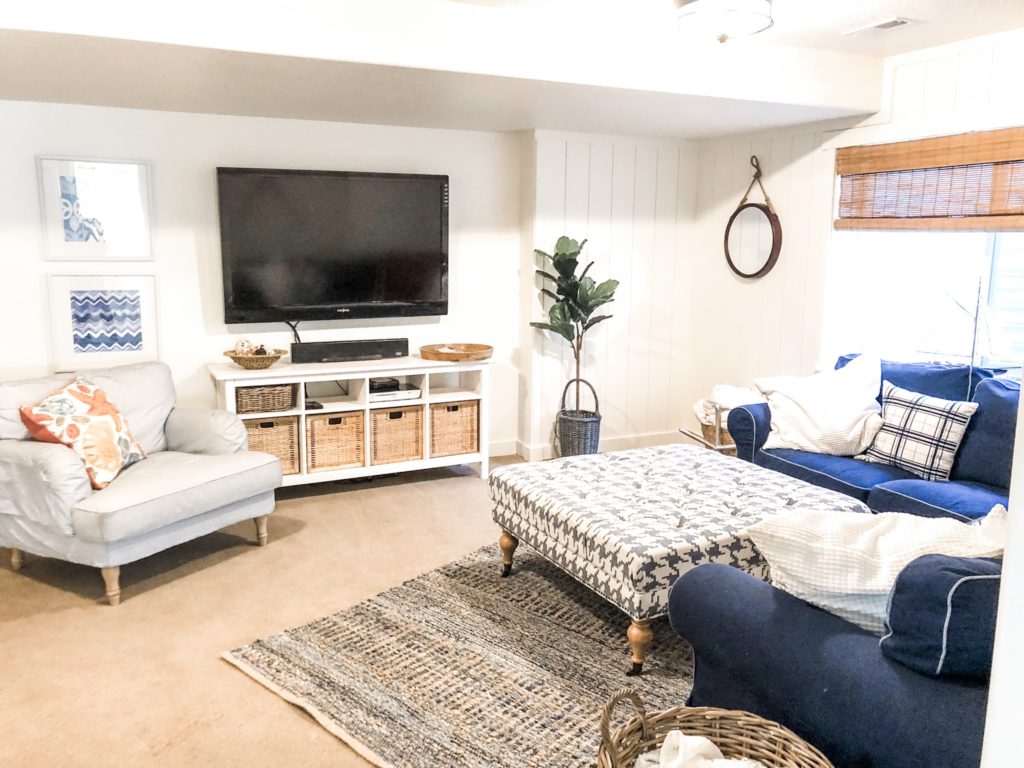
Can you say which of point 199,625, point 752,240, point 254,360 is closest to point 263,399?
point 254,360

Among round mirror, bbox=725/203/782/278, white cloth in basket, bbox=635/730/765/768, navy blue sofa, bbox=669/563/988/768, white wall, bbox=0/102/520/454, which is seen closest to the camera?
navy blue sofa, bbox=669/563/988/768

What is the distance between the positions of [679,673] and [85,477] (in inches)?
89.9

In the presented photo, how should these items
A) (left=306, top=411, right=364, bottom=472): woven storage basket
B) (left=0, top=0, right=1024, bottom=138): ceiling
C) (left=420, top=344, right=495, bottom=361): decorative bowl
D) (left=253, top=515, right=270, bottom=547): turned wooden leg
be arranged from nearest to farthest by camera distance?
1. (left=0, top=0, right=1024, bottom=138): ceiling
2. (left=253, top=515, right=270, bottom=547): turned wooden leg
3. (left=306, top=411, right=364, bottom=472): woven storage basket
4. (left=420, top=344, right=495, bottom=361): decorative bowl

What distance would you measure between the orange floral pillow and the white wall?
33.9 inches

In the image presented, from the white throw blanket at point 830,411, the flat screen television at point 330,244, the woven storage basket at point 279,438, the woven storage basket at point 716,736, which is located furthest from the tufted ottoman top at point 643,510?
the flat screen television at point 330,244

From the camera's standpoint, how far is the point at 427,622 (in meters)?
3.09

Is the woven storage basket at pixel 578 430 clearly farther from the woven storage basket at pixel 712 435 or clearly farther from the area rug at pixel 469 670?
the area rug at pixel 469 670

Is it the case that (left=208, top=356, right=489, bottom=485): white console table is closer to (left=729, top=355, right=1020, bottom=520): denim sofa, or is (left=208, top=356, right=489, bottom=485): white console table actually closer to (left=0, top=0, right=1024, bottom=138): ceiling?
(left=0, top=0, right=1024, bottom=138): ceiling

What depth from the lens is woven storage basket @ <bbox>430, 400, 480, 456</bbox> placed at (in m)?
4.73

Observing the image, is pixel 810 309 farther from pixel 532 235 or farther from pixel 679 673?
pixel 679 673

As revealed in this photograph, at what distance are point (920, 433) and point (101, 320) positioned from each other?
3863 mm

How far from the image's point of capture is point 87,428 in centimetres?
341

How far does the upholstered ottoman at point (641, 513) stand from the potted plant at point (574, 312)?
4.26 feet

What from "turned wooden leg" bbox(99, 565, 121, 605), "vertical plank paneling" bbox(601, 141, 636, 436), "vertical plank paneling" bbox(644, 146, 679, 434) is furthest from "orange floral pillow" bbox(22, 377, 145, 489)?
"vertical plank paneling" bbox(644, 146, 679, 434)
